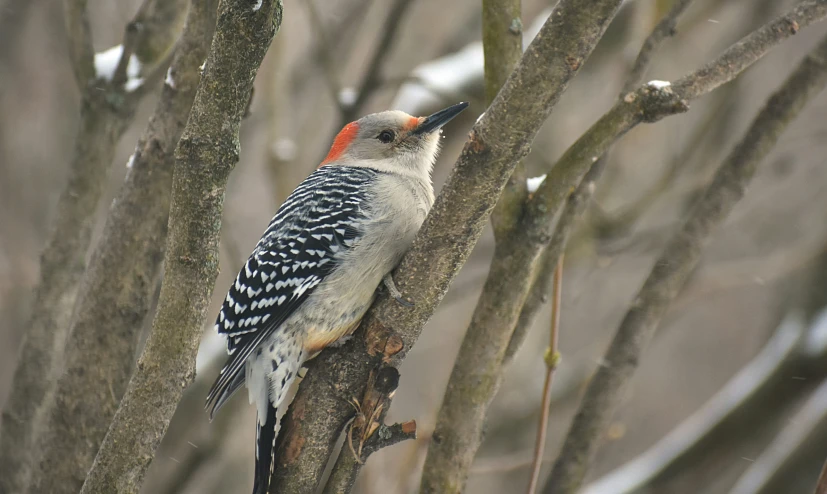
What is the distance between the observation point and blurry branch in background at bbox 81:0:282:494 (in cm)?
→ 240

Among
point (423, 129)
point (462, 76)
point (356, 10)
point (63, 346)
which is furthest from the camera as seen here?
point (356, 10)

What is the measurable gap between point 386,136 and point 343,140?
0.36 m

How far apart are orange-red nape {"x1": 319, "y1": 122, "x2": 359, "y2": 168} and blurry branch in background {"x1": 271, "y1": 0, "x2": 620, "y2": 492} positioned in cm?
221

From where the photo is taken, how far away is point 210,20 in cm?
358


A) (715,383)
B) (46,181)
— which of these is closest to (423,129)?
(46,181)

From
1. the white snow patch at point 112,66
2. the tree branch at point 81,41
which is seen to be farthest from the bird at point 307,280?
the tree branch at point 81,41

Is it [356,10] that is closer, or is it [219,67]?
[219,67]

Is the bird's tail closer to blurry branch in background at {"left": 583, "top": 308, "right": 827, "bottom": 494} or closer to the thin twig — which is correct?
the thin twig

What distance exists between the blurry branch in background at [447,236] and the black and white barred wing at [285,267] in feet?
2.23

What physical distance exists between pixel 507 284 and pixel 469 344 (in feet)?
1.05

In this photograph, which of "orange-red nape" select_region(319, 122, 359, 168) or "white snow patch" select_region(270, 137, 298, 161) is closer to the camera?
"orange-red nape" select_region(319, 122, 359, 168)

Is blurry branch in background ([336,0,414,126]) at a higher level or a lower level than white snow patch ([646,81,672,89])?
higher

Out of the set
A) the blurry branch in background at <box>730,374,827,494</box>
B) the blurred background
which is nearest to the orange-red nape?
the blurred background

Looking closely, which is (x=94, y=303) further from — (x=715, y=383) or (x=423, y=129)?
(x=715, y=383)
